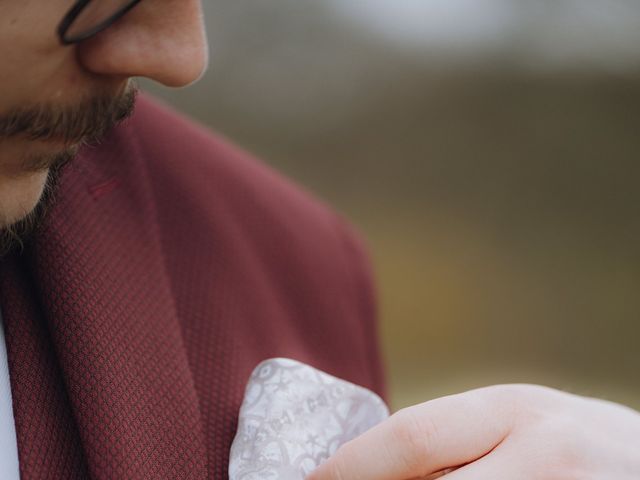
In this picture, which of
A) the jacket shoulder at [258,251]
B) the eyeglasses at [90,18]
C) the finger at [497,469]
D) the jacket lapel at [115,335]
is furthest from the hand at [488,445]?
Answer: the eyeglasses at [90,18]

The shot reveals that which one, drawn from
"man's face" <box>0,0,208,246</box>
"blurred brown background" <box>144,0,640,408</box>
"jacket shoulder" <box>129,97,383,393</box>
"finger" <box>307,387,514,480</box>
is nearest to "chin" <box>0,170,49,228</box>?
"man's face" <box>0,0,208,246</box>

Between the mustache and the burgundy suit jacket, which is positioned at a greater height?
the mustache

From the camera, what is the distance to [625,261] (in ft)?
19.3

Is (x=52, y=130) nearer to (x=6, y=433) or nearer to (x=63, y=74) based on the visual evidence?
(x=63, y=74)

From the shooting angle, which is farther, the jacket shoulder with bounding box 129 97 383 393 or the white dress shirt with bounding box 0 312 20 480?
the jacket shoulder with bounding box 129 97 383 393

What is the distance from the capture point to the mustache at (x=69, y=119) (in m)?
0.68

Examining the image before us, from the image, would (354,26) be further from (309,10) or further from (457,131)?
(457,131)

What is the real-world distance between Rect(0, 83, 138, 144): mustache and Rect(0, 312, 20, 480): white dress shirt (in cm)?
20

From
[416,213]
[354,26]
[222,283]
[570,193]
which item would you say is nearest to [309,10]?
[354,26]

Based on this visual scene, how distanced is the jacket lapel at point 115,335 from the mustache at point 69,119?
0.12 metres

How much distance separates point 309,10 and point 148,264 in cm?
573

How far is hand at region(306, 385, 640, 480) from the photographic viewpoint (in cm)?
63

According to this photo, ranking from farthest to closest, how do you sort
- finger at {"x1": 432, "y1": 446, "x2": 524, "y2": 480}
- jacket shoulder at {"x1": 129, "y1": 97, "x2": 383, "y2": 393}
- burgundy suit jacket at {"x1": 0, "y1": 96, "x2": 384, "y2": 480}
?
jacket shoulder at {"x1": 129, "y1": 97, "x2": 383, "y2": 393}, burgundy suit jacket at {"x1": 0, "y1": 96, "x2": 384, "y2": 480}, finger at {"x1": 432, "y1": 446, "x2": 524, "y2": 480}

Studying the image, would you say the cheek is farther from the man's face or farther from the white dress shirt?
the white dress shirt
